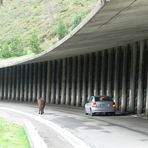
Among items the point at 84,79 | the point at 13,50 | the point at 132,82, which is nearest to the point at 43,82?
the point at 84,79

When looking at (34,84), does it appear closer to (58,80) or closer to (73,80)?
(58,80)

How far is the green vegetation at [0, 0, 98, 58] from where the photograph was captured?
89188 millimetres

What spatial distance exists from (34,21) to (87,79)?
191 ft

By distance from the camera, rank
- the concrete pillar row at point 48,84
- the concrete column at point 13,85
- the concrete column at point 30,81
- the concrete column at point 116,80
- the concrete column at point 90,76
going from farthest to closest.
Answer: the concrete column at point 13,85, the concrete column at point 30,81, the concrete pillar row at point 48,84, the concrete column at point 90,76, the concrete column at point 116,80

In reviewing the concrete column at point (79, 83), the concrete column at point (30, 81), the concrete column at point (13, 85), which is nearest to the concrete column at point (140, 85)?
the concrete column at point (79, 83)

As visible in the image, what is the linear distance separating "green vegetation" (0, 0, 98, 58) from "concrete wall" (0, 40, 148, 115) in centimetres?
2143

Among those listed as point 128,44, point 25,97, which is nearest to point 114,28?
point 128,44

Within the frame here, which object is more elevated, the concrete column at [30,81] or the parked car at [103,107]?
the concrete column at [30,81]

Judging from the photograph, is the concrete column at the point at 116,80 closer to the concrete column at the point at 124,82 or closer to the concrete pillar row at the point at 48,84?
the concrete column at the point at 124,82

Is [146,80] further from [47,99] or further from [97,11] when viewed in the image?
[47,99]

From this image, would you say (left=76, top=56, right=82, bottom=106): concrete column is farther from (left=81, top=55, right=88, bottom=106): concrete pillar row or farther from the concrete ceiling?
the concrete ceiling

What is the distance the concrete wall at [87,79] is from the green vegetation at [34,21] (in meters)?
21.4

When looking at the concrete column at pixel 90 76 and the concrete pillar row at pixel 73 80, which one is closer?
the concrete column at pixel 90 76

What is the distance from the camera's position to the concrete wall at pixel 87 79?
37.8m
